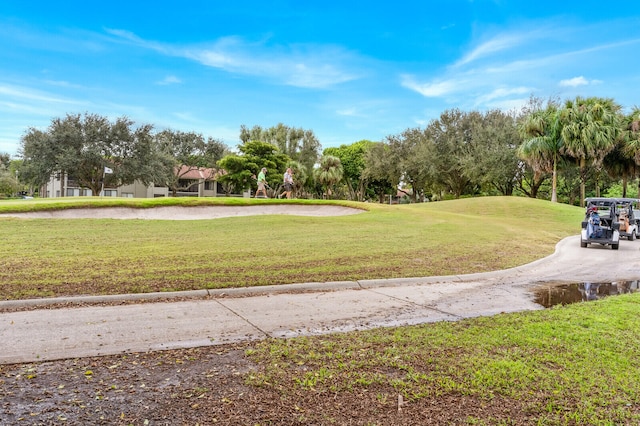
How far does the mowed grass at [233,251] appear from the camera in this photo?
8109 mm

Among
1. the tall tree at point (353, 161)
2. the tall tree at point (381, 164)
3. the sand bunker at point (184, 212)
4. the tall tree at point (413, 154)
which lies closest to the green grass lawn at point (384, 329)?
the sand bunker at point (184, 212)

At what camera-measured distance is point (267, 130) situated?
60.3 m

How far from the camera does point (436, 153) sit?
46.5m

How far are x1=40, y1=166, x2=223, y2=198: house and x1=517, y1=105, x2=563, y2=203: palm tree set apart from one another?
37.6 metres

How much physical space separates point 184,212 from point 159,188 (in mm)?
42700

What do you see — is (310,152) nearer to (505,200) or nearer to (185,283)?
(505,200)

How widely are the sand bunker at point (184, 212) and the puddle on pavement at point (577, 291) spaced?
1802 cm

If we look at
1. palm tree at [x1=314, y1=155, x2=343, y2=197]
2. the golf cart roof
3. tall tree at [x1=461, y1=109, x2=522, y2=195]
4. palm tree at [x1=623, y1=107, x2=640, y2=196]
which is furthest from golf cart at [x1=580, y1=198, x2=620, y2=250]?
palm tree at [x1=314, y1=155, x2=343, y2=197]

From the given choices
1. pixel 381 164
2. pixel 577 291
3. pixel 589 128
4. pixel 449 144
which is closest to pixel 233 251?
pixel 577 291

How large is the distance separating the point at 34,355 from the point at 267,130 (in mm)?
57609

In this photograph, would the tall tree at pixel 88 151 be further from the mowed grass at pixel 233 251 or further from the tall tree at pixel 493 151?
the tall tree at pixel 493 151

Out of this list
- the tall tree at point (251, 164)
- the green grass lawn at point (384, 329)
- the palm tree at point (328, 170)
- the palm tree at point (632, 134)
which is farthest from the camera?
the palm tree at point (328, 170)

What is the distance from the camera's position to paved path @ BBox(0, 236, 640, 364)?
487cm

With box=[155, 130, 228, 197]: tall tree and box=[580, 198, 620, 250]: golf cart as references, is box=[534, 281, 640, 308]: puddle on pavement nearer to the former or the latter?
box=[580, 198, 620, 250]: golf cart
